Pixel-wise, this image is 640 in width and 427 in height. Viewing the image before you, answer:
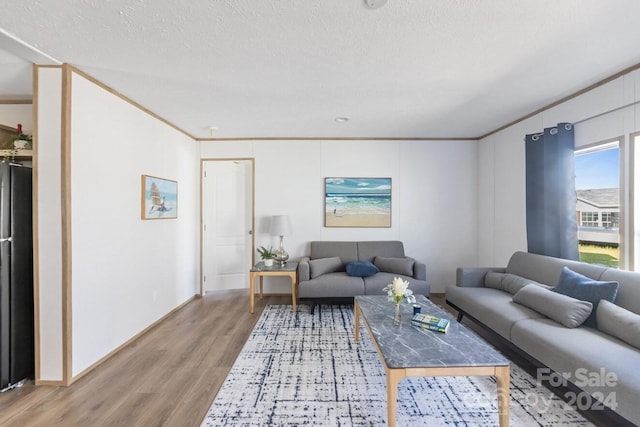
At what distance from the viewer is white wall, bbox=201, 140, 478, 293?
14.8 ft

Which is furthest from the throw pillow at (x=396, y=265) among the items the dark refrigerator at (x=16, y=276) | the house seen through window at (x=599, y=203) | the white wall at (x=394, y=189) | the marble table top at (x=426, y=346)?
the dark refrigerator at (x=16, y=276)

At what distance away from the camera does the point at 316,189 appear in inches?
178

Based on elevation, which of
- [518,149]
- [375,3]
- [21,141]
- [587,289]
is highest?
[375,3]

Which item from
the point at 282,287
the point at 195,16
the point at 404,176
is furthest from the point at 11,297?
the point at 404,176

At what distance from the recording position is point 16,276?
2160 millimetres

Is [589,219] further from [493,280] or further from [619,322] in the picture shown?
[619,322]

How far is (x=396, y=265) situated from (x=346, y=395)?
2164mm

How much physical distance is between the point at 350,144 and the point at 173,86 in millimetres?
2666

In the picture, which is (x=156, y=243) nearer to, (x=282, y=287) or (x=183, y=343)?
(x=183, y=343)

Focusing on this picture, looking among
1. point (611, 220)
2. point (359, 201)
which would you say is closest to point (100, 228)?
point (359, 201)

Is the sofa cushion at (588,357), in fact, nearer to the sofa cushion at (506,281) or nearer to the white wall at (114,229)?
the sofa cushion at (506,281)

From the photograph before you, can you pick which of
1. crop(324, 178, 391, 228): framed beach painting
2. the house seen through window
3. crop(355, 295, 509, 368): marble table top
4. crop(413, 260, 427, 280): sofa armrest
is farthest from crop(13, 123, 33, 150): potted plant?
the house seen through window

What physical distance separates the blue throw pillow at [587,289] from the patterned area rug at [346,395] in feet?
2.45

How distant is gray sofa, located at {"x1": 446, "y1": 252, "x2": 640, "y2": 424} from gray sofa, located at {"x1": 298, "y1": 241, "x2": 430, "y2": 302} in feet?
2.44
